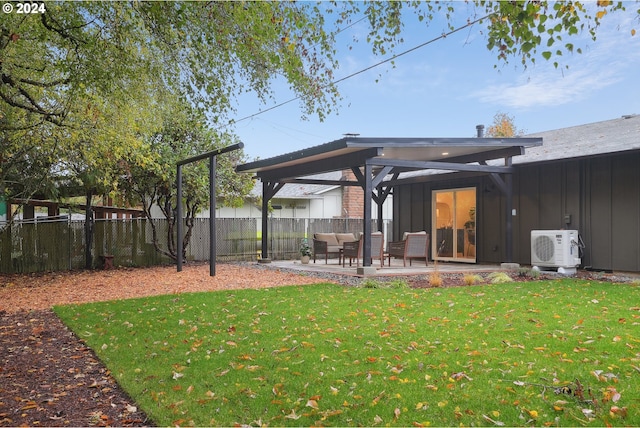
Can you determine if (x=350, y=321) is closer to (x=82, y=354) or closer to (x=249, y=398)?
(x=249, y=398)

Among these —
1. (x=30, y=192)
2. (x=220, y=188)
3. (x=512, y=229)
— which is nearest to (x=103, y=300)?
(x=30, y=192)

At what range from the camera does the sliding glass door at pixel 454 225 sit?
14.6 meters

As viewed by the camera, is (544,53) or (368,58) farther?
(368,58)

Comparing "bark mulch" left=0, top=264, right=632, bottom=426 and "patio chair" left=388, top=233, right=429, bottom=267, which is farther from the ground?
"patio chair" left=388, top=233, right=429, bottom=267

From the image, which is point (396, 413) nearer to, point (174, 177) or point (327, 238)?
point (174, 177)

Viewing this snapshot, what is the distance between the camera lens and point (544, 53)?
11.6 ft

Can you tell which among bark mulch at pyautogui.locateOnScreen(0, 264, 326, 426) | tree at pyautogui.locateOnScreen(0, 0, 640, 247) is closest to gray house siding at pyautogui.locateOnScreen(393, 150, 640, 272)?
bark mulch at pyautogui.locateOnScreen(0, 264, 326, 426)

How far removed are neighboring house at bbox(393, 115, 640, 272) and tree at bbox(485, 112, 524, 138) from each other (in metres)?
20.4

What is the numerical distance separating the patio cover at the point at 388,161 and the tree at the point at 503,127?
20.8 meters

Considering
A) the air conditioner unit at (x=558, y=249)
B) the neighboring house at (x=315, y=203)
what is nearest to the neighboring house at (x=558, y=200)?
the air conditioner unit at (x=558, y=249)

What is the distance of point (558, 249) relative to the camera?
37.1 feet

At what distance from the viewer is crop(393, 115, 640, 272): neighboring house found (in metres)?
10.8

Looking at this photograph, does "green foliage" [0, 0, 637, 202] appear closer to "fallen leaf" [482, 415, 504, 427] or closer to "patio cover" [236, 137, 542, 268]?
"fallen leaf" [482, 415, 504, 427]

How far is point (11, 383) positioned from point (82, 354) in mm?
871
